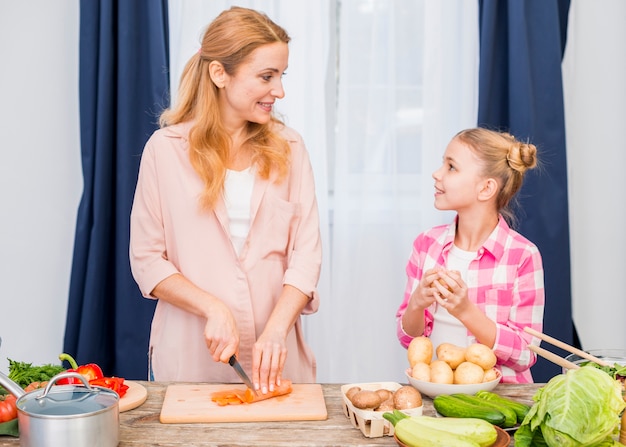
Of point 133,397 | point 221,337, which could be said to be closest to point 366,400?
point 221,337

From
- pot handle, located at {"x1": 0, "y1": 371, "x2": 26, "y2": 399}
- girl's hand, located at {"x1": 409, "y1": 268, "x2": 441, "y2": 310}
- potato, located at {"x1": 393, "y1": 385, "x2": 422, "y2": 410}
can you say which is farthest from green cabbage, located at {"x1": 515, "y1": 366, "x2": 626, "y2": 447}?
pot handle, located at {"x1": 0, "y1": 371, "x2": 26, "y2": 399}

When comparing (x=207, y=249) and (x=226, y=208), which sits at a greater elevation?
(x=226, y=208)

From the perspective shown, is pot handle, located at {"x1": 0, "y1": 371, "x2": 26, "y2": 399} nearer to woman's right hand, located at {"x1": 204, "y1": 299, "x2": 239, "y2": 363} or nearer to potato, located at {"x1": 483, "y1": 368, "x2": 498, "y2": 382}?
woman's right hand, located at {"x1": 204, "y1": 299, "x2": 239, "y2": 363}

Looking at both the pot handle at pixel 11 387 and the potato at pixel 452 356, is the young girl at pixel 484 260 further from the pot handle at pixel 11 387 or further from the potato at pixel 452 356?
the pot handle at pixel 11 387

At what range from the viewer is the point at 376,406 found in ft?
5.48

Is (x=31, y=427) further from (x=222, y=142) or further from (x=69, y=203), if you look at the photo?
(x=69, y=203)

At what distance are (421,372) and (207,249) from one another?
0.76 meters

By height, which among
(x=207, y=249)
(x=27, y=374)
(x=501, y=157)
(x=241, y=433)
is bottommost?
(x=241, y=433)

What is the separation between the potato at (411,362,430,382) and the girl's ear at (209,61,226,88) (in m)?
1.00

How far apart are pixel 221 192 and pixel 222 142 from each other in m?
0.16

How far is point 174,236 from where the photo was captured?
7.50ft

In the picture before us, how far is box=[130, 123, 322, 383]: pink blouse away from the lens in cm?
225

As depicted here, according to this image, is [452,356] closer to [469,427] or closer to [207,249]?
[469,427]

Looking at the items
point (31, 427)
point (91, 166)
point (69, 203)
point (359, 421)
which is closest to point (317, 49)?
point (91, 166)
